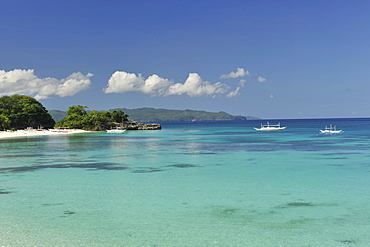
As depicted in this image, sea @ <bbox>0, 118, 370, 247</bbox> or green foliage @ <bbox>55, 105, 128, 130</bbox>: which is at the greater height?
green foliage @ <bbox>55, 105, 128, 130</bbox>

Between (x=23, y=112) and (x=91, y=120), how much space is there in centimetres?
2620

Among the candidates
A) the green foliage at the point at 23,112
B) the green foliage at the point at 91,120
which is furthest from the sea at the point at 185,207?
the green foliage at the point at 23,112

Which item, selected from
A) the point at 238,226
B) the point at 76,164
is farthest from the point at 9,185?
the point at 238,226

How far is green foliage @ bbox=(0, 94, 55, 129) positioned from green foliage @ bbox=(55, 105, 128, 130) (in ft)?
28.0

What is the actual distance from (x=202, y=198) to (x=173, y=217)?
3.69m

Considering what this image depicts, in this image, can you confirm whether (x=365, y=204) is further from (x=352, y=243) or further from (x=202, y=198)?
(x=202, y=198)

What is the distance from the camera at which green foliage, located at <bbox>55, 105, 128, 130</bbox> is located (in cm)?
14188

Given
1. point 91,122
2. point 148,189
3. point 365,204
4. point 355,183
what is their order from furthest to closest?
point 91,122 < point 355,183 < point 148,189 < point 365,204

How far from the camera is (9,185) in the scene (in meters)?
20.5

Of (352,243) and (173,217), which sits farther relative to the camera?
(173,217)

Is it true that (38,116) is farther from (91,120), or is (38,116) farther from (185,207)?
(185,207)

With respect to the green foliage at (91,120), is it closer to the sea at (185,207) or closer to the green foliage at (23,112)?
the green foliage at (23,112)

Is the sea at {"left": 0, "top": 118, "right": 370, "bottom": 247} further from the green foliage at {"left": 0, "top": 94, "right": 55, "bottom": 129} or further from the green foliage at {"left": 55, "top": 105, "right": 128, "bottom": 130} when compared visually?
the green foliage at {"left": 0, "top": 94, "right": 55, "bottom": 129}

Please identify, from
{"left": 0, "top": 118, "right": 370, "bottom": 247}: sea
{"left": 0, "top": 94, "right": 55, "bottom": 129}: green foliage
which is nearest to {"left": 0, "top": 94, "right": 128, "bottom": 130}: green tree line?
{"left": 0, "top": 94, "right": 55, "bottom": 129}: green foliage
